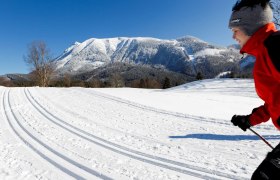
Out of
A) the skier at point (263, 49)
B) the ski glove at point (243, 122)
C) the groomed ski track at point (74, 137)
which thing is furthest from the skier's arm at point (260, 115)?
the groomed ski track at point (74, 137)

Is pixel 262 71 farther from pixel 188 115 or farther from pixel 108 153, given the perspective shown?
pixel 188 115

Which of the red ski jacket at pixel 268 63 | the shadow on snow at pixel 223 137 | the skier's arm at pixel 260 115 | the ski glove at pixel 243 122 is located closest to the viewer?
the red ski jacket at pixel 268 63

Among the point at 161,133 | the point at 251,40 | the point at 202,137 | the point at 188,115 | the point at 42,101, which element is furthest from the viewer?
the point at 42,101

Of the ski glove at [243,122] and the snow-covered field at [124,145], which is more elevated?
the ski glove at [243,122]

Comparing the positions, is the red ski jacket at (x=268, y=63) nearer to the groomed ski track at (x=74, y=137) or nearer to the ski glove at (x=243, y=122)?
the ski glove at (x=243, y=122)

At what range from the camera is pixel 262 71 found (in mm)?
1895

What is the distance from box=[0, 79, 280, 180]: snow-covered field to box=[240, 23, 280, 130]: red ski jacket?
10.7 feet

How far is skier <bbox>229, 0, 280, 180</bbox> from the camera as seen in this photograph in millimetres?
1787

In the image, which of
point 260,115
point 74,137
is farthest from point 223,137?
point 260,115

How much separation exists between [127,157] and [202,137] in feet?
9.29

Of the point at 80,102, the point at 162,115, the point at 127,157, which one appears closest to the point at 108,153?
the point at 127,157

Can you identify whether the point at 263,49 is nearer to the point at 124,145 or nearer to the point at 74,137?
the point at 124,145

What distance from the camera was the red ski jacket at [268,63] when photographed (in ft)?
5.75

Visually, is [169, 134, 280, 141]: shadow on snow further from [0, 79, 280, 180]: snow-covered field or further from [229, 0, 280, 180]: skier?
[229, 0, 280, 180]: skier
